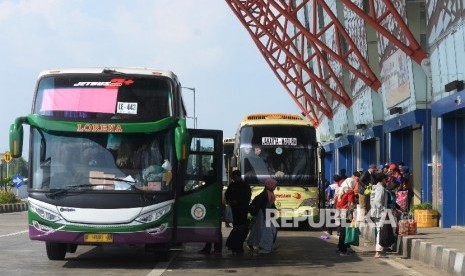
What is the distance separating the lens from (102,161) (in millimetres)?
14406

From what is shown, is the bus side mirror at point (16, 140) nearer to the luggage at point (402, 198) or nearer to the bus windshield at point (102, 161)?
the bus windshield at point (102, 161)

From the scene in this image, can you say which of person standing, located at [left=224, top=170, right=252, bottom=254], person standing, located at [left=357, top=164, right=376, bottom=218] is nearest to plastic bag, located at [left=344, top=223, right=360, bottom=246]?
person standing, located at [left=357, top=164, right=376, bottom=218]

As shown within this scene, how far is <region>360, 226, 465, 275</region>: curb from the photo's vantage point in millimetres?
14344

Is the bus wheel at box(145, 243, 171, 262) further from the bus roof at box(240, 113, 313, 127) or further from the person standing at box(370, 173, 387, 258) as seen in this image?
the bus roof at box(240, 113, 313, 127)

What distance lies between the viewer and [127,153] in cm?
1450

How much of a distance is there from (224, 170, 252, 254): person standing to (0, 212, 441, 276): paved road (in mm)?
287

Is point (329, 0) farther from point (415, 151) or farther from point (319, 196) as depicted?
point (319, 196)

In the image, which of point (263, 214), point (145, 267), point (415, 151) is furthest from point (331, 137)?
point (145, 267)

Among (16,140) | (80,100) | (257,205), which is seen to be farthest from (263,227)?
(16,140)

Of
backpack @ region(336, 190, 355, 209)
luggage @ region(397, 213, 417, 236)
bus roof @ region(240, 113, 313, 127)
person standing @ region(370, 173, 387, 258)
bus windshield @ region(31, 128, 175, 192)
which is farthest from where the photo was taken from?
bus roof @ region(240, 113, 313, 127)

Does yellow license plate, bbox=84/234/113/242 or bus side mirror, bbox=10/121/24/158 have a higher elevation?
bus side mirror, bbox=10/121/24/158

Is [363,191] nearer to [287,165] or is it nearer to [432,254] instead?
[432,254]

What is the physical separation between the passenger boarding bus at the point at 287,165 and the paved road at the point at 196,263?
5878 mm

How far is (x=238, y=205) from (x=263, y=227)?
0.62 metres
